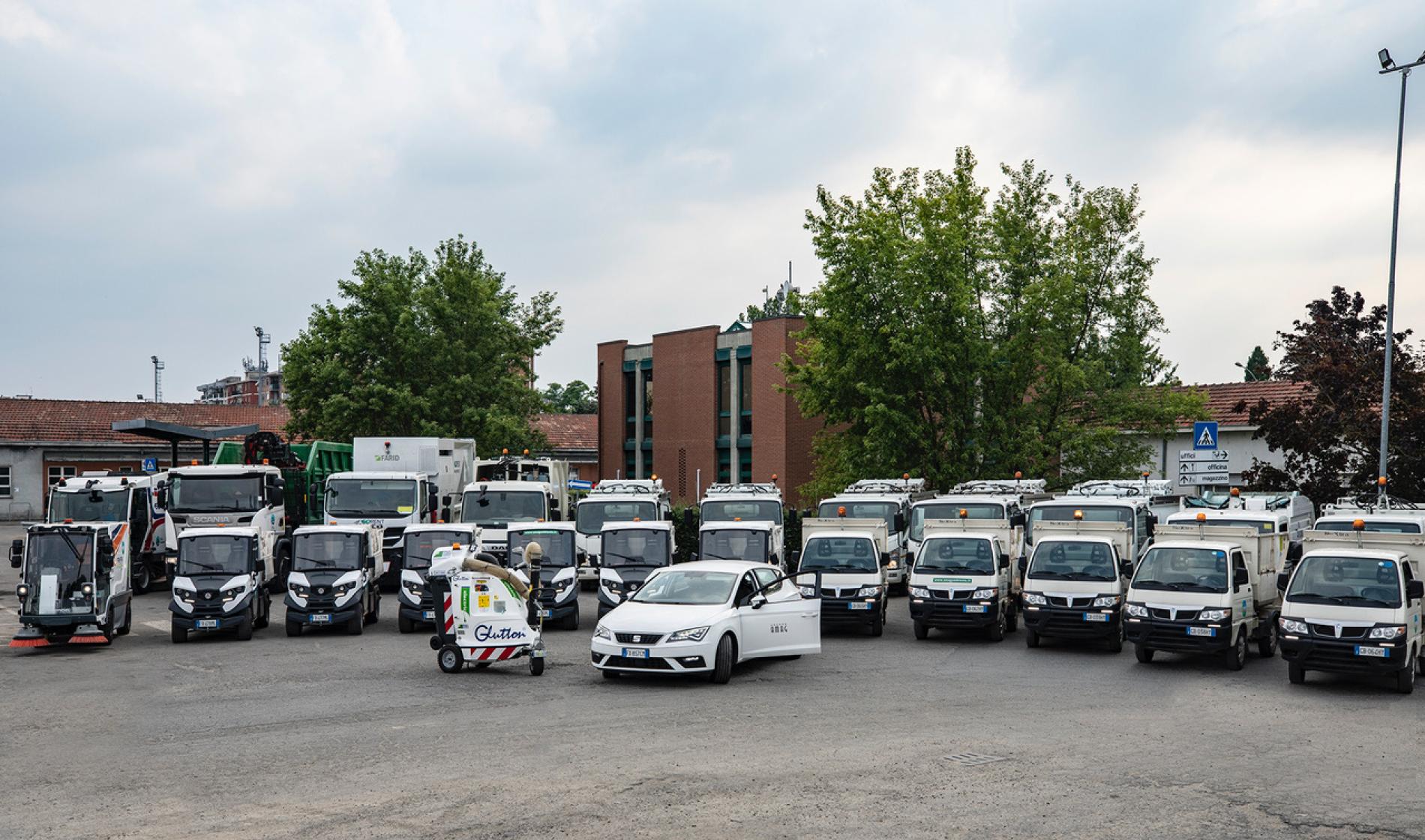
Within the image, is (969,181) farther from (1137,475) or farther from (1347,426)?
(1347,426)

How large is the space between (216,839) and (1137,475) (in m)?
34.8

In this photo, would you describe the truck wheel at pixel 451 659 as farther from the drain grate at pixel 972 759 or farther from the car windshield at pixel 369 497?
the car windshield at pixel 369 497

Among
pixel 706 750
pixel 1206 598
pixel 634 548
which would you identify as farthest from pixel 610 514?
pixel 706 750

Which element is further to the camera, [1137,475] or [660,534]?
[1137,475]

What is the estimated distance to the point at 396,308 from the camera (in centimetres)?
4875

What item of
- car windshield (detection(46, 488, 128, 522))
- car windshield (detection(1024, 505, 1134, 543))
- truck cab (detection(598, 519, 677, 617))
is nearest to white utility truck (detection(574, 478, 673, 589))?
truck cab (detection(598, 519, 677, 617))

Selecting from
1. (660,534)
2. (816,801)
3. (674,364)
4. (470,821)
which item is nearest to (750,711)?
(816,801)

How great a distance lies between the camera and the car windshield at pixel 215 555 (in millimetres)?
22047

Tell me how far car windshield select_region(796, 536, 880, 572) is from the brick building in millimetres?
23136

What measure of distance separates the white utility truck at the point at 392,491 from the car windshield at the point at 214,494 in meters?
1.79

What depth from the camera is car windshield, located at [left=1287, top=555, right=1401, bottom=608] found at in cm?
1659

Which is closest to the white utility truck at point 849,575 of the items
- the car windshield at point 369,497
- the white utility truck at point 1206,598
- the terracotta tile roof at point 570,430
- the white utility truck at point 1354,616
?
the white utility truck at point 1206,598

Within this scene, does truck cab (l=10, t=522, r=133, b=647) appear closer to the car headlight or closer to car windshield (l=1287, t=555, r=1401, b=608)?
car windshield (l=1287, t=555, r=1401, b=608)

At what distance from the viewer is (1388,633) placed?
16125 mm
